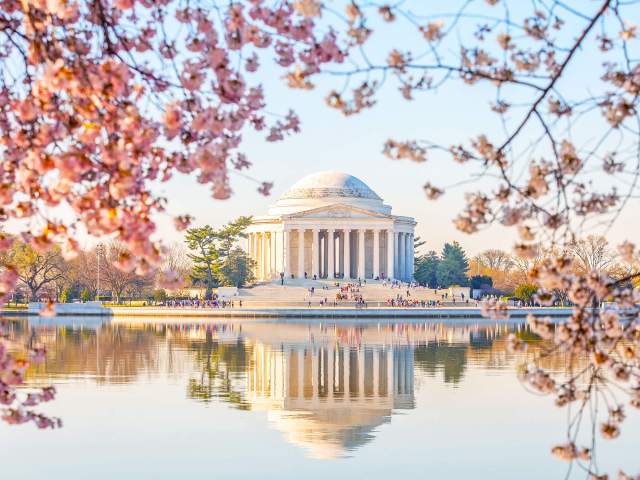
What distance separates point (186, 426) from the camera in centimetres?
2377

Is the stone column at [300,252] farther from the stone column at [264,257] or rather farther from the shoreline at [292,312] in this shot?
the shoreline at [292,312]

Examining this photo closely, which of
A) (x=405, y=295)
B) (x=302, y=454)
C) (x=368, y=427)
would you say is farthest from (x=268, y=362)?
(x=405, y=295)

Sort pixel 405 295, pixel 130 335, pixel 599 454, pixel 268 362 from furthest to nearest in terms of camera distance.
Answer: pixel 405 295
pixel 130 335
pixel 268 362
pixel 599 454

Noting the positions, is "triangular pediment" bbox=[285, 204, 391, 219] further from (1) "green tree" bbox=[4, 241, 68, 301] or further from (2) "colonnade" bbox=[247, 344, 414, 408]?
(2) "colonnade" bbox=[247, 344, 414, 408]

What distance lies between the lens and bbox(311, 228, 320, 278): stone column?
411ft

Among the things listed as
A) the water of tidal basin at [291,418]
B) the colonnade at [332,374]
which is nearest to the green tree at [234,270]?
the colonnade at [332,374]

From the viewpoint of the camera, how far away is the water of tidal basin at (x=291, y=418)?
65.5ft

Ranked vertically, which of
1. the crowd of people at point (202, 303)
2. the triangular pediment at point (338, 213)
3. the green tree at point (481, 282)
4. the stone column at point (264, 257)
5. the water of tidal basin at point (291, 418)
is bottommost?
the water of tidal basin at point (291, 418)

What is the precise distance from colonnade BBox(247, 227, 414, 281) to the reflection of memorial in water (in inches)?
3151

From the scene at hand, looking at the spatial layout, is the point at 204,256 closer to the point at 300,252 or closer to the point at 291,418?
the point at 300,252

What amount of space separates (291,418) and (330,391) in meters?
4.80

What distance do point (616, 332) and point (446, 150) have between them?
79.1 inches

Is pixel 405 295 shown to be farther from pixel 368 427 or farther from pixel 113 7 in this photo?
pixel 113 7

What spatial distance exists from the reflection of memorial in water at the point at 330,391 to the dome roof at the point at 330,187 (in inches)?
3411
